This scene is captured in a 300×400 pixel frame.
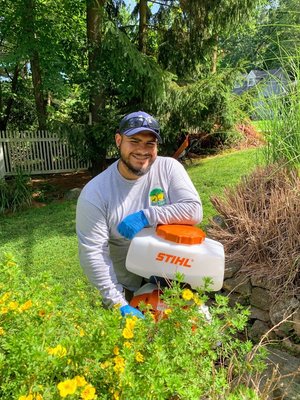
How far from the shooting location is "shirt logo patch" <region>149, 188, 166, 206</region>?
206 centimetres

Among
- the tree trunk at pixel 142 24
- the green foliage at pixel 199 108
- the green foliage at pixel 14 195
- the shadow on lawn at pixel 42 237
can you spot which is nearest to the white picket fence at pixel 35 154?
the green foliage at pixel 14 195

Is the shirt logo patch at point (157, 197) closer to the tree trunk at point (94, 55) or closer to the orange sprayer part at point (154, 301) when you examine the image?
the orange sprayer part at point (154, 301)

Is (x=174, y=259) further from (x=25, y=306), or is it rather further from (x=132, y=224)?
(x=25, y=306)

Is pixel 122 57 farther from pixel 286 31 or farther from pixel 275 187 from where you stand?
pixel 275 187

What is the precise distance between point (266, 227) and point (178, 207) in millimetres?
1122

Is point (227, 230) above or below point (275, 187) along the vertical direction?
below

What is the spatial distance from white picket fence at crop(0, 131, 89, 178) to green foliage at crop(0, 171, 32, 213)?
1.52m

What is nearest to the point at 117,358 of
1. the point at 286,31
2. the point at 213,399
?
the point at 213,399

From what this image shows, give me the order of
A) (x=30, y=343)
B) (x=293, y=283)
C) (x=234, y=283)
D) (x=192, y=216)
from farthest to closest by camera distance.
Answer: (x=234, y=283)
(x=293, y=283)
(x=192, y=216)
(x=30, y=343)

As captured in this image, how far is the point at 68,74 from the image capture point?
28.6ft

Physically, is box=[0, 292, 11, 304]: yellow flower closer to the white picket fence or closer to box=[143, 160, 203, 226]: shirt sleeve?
box=[143, 160, 203, 226]: shirt sleeve

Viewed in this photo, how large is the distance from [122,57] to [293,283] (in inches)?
250

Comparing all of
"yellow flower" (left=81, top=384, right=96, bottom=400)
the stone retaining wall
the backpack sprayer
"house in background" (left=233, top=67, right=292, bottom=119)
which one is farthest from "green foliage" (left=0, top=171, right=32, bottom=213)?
"yellow flower" (left=81, top=384, right=96, bottom=400)

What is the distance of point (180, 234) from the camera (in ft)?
5.46
